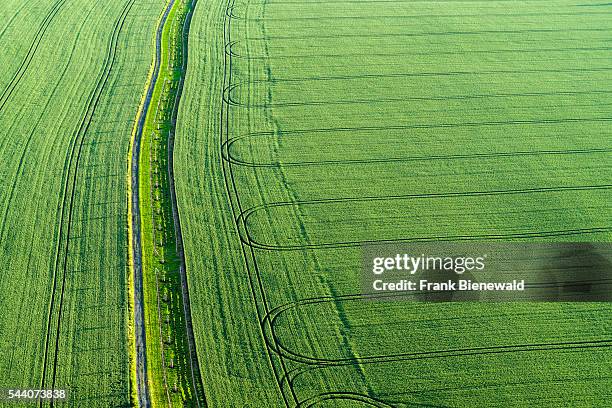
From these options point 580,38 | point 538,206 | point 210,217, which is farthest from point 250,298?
point 580,38

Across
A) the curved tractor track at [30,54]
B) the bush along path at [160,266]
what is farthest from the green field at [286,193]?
the curved tractor track at [30,54]

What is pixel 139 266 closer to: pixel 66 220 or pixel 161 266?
pixel 161 266

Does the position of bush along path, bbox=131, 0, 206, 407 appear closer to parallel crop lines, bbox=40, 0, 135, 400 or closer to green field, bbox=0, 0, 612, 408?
green field, bbox=0, 0, 612, 408

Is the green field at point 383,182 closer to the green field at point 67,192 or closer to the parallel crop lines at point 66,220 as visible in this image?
the green field at point 67,192

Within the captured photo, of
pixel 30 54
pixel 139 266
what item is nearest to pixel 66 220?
pixel 139 266

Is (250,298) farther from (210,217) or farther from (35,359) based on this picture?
(35,359)

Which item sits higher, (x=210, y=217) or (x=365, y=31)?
(x=365, y=31)
